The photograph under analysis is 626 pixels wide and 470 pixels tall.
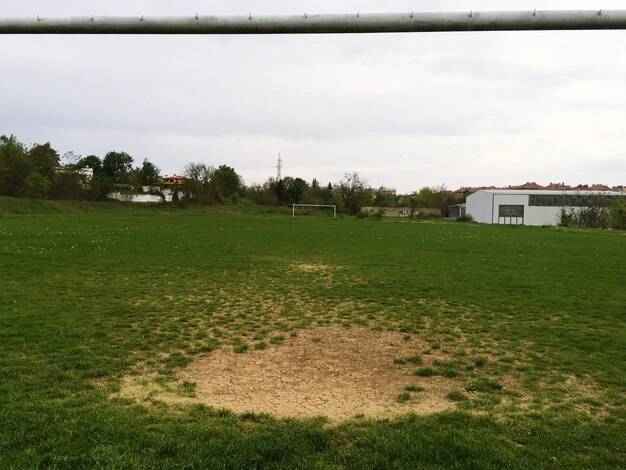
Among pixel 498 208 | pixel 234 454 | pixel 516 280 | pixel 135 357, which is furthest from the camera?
pixel 498 208

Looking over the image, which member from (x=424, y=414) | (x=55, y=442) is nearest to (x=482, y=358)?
(x=424, y=414)

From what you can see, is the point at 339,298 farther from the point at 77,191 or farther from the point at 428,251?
the point at 77,191

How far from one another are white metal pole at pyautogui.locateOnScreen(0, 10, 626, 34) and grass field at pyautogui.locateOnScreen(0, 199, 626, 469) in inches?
135

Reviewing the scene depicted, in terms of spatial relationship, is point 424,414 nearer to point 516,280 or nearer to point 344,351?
point 344,351

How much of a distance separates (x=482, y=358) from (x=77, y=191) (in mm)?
73288

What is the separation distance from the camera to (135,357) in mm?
6715

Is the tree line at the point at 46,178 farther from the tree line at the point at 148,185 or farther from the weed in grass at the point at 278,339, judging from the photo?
the weed in grass at the point at 278,339

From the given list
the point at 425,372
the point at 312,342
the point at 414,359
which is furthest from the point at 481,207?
the point at 425,372

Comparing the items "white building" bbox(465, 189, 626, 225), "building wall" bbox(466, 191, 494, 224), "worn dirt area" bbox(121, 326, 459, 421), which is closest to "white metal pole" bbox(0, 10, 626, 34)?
"worn dirt area" bbox(121, 326, 459, 421)

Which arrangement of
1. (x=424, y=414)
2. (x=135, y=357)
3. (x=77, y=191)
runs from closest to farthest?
(x=424, y=414) < (x=135, y=357) < (x=77, y=191)

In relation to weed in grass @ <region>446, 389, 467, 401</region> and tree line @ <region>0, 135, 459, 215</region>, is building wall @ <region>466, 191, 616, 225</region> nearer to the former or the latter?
tree line @ <region>0, 135, 459, 215</region>

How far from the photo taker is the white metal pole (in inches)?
142

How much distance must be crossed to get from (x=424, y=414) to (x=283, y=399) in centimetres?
154

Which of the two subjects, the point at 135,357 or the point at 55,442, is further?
the point at 135,357
